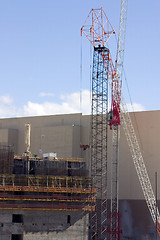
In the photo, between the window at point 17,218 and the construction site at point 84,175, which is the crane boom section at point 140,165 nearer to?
the construction site at point 84,175

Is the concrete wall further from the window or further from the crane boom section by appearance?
the crane boom section

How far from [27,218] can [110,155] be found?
29333mm

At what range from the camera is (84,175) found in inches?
4200

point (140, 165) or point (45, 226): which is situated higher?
point (140, 165)

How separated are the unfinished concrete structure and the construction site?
178 millimetres

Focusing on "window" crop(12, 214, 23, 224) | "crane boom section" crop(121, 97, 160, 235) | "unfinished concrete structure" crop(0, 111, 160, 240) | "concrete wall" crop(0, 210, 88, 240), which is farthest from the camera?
"crane boom section" crop(121, 97, 160, 235)

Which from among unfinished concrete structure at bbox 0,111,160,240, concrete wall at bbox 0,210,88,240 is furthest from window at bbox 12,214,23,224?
concrete wall at bbox 0,210,88,240

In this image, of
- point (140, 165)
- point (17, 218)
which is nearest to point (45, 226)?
point (17, 218)

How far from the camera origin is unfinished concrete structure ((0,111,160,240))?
95625 mm

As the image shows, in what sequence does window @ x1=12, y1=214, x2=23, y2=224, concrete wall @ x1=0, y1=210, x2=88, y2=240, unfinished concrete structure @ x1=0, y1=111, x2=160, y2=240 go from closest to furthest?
concrete wall @ x1=0, y1=210, x2=88, y2=240 → unfinished concrete structure @ x1=0, y1=111, x2=160, y2=240 → window @ x1=12, y1=214, x2=23, y2=224

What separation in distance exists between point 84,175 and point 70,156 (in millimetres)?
15230

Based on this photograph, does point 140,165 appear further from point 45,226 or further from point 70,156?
point 45,226

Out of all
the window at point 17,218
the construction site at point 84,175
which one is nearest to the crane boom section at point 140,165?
the construction site at point 84,175

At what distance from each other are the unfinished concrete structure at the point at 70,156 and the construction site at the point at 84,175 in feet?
0.58
